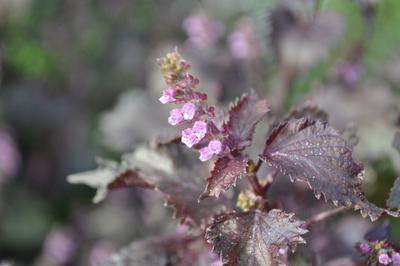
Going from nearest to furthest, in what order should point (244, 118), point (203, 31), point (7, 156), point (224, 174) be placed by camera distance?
point (224, 174), point (244, 118), point (203, 31), point (7, 156)

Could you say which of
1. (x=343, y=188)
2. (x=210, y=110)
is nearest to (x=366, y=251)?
(x=343, y=188)

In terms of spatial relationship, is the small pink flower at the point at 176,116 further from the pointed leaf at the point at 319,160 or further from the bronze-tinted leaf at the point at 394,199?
the bronze-tinted leaf at the point at 394,199

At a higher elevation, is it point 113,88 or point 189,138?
point 113,88

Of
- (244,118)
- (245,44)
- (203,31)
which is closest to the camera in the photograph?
(244,118)

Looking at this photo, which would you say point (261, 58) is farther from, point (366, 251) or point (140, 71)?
point (366, 251)

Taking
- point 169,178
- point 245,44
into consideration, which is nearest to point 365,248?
point 169,178

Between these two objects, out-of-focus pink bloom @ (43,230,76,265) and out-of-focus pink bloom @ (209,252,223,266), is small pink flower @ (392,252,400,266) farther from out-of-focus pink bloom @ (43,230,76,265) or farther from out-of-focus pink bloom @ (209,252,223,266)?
out-of-focus pink bloom @ (43,230,76,265)

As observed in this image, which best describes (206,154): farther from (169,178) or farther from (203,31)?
(203,31)

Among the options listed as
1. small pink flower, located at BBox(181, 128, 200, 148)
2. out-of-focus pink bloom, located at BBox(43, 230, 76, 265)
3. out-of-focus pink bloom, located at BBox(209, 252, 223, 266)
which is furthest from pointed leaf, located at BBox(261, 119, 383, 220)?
out-of-focus pink bloom, located at BBox(43, 230, 76, 265)
